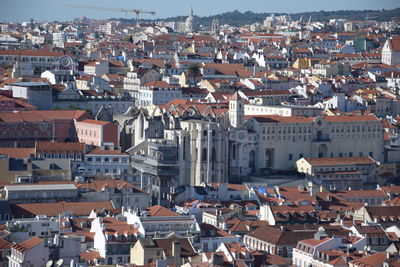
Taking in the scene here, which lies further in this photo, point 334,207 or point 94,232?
point 334,207

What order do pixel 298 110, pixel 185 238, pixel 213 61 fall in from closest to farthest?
pixel 185 238, pixel 298 110, pixel 213 61

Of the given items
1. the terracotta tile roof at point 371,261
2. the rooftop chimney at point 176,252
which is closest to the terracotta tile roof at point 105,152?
the rooftop chimney at point 176,252

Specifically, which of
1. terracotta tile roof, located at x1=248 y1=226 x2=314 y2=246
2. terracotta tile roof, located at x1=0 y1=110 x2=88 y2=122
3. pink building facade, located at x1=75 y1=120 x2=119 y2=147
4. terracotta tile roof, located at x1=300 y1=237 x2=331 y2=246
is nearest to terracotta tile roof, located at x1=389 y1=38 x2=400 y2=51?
terracotta tile roof, located at x1=0 y1=110 x2=88 y2=122

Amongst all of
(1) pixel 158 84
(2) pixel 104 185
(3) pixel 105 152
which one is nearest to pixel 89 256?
(2) pixel 104 185

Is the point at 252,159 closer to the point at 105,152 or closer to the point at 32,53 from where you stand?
the point at 105,152

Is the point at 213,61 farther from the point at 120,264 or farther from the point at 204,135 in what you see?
the point at 120,264

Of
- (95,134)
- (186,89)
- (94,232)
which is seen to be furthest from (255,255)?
(186,89)

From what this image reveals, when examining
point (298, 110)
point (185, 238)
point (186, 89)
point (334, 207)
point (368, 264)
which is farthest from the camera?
point (186, 89)
